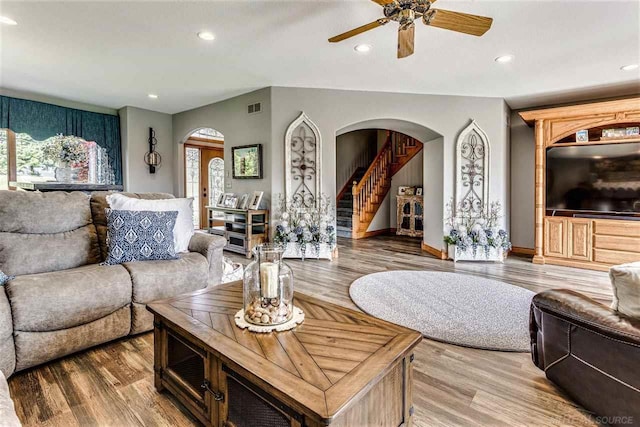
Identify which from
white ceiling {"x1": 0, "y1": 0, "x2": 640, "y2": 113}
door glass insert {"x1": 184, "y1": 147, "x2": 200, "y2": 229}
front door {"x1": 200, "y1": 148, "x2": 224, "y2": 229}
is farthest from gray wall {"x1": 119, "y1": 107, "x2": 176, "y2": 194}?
front door {"x1": 200, "y1": 148, "x2": 224, "y2": 229}

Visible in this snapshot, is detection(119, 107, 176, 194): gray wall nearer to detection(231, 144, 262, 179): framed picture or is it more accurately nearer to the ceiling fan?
detection(231, 144, 262, 179): framed picture

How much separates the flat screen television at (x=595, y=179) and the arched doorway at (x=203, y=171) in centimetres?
671

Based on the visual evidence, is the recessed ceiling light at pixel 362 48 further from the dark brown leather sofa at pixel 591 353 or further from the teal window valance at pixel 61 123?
the teal window valance at pixel 61 123

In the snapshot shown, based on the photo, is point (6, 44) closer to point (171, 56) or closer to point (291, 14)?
point (171, 56)

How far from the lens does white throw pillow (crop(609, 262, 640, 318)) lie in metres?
1.38

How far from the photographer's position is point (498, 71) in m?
4.09

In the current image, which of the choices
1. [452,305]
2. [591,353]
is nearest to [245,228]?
[452,305]

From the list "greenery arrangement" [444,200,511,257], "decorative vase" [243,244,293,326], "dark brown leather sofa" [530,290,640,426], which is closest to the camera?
"dark brown leather sofa" [530,290,640,426]

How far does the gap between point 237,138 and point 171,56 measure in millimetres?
1905

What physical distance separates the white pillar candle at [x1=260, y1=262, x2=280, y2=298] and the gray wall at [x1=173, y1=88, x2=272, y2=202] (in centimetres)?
371

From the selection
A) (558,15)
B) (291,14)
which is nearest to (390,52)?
(291,14)

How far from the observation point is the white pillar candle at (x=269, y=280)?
1.50 m

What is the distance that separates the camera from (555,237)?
190 inches

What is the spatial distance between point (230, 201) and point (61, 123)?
10.8 ft
